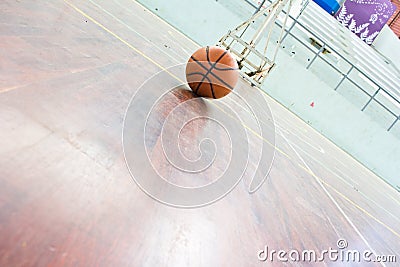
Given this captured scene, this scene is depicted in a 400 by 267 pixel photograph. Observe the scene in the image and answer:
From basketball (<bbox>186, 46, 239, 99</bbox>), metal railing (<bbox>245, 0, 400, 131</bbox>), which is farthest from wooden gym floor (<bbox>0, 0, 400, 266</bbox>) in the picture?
metal railing (<bbox>245, 0, 400, 131</bbox>)

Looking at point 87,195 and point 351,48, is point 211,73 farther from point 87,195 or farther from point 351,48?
point 351,48

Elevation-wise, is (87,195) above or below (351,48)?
below

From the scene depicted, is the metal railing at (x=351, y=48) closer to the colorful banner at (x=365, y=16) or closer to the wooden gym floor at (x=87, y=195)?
the colorful banner at (x=365, y=16)

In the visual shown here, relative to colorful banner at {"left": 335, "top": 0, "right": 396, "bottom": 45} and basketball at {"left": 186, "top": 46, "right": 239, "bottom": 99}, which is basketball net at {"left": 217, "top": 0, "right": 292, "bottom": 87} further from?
colorful banner at {"left": 335, "top": 0, "right": 396, "bottom": 45}

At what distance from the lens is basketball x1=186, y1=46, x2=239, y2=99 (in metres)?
1.76

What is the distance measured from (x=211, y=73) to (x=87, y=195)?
52.4 inches

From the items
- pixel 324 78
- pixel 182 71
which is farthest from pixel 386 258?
pixel 324 78

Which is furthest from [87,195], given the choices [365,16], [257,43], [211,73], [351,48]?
[365,16]

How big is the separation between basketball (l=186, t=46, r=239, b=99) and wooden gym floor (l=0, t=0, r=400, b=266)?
1.59 ft

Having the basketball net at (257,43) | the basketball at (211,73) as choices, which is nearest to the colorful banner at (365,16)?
the basketball net at (257,43)

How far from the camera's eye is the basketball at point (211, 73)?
176cm

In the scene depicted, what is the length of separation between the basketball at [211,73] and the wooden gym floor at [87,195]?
1.59 feet

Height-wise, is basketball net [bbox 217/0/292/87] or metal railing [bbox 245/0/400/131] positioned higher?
metal railing [bbox 245/0/400/131]

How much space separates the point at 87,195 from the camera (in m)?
0.53
